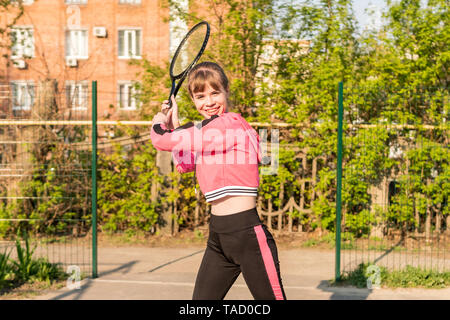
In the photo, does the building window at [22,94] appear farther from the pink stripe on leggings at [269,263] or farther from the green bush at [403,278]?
the pink stripe on leggings at [269,263]

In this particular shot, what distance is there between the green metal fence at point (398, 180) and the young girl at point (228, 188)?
4509 mm

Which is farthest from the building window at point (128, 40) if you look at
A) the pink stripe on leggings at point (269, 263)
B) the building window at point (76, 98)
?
the pink stripe on leggings at point (269, 263)

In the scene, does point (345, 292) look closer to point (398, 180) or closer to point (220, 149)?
point (398, 180)

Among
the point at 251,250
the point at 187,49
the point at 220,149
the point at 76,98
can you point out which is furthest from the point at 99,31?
the point at 251,250

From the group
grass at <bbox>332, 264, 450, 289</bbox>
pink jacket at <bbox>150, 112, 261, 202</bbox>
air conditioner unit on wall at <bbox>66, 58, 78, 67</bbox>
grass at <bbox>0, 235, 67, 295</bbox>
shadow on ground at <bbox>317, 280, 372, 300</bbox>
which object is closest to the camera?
pink jacket at <bbox>150, 112, 261, 202</bbox>

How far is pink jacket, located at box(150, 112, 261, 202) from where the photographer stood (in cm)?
301

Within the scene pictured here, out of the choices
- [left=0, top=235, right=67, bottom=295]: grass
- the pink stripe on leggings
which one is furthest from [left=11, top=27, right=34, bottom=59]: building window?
the pink stripe on leggings

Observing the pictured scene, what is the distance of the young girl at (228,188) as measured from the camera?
3.03 m

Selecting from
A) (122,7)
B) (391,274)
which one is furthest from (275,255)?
(122,7)

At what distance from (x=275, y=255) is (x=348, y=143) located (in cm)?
568

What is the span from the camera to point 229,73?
947 cm

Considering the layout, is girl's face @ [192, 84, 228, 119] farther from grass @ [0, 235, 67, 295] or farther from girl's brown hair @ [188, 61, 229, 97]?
grass @ [0, 235, 67, 295]

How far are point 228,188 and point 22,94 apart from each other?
6385mm

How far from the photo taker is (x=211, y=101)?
3219mm
